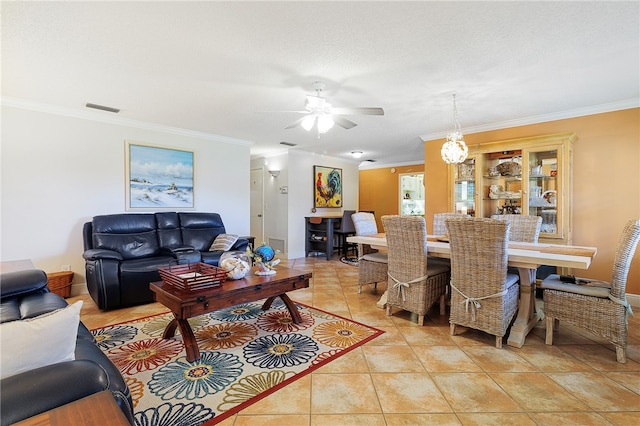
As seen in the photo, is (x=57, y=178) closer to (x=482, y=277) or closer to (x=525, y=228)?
(x=482, y=277)

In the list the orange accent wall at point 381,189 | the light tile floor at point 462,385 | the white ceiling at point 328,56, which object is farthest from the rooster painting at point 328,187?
the light tile floor at point 462,385

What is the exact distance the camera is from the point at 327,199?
7246 millimetres

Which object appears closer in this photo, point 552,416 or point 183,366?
point 552,416

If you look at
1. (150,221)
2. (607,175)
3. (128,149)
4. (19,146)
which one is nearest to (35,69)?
(19,146)

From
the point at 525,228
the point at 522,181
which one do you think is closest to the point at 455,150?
the point at 525,228

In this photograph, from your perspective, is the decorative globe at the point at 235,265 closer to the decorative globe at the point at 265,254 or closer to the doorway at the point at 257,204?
Result: the decorative globe at the point at 265,254

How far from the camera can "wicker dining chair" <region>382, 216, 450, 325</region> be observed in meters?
2.84

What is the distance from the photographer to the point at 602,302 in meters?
2.28

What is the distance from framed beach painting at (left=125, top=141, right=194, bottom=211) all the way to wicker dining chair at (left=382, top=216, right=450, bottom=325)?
3.42m

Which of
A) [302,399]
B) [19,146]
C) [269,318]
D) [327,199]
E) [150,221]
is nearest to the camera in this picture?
[302,399]

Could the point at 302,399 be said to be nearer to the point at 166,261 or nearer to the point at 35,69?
the point at 166,261

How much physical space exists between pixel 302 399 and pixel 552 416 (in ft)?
4.54

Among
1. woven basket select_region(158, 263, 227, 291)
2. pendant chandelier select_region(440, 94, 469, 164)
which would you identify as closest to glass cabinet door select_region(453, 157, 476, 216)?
pendant chandelier select_region(440, 94, 469, 164)

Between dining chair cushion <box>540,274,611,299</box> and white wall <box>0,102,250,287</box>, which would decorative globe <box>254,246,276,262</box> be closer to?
dining chair cushion <box>540,274,611,299</box>
